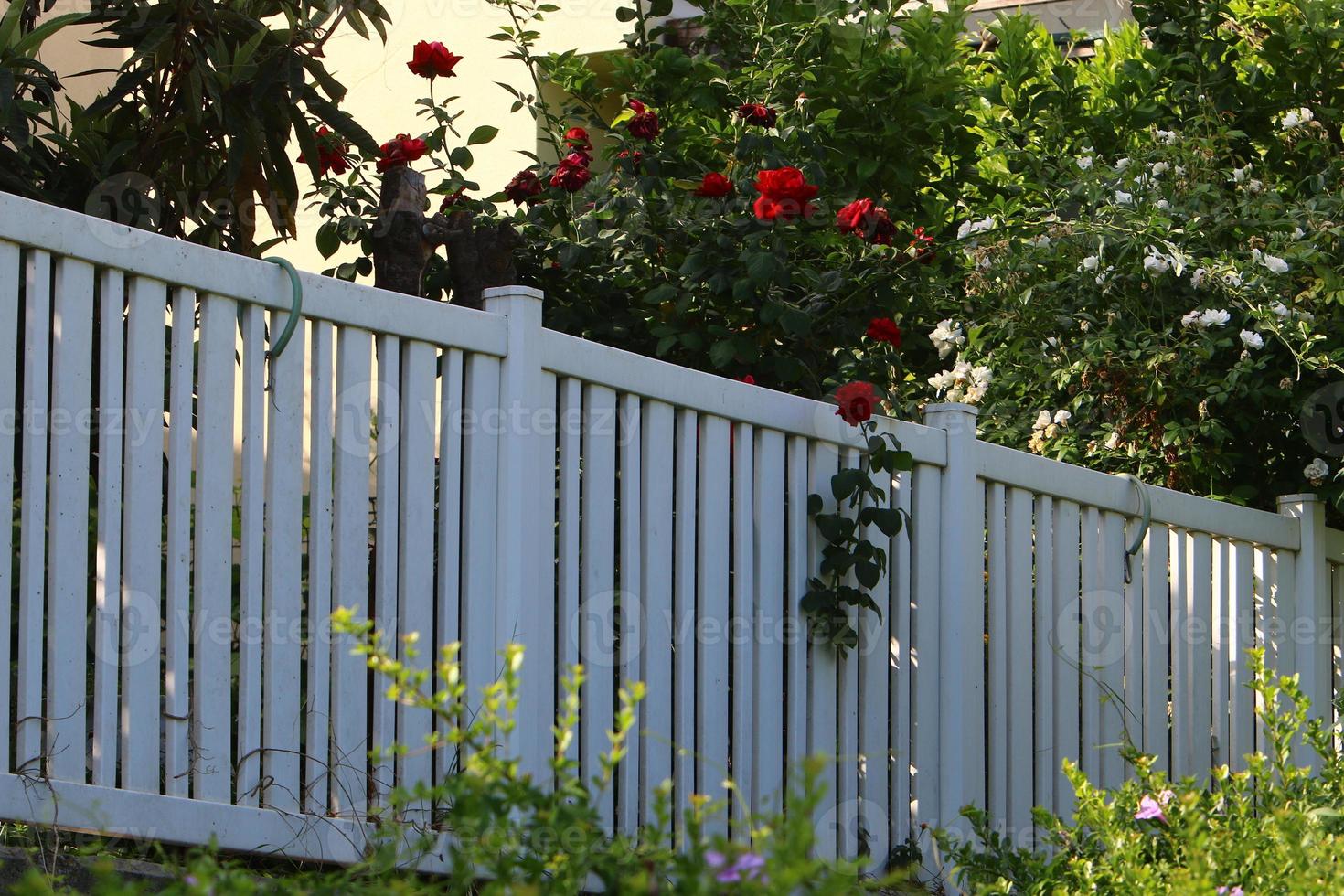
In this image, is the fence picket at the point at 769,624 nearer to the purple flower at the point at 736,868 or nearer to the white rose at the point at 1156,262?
the white rose at the point at 1156,262

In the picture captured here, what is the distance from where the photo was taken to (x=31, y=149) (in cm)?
392

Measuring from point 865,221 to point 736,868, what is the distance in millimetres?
2870

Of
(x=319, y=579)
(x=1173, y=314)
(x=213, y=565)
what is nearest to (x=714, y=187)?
(x=1173, y=314)

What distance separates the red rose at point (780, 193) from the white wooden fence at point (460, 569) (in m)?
0.72

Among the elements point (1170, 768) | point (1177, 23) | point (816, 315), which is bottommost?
point (1170, 768)

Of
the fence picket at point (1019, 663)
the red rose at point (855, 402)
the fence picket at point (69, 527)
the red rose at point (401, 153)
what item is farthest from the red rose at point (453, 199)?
the fence picket at point (69, 527)

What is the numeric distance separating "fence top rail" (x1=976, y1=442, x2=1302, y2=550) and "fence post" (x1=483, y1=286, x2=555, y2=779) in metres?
1.34

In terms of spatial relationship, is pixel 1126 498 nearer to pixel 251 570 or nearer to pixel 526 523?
pixel 526 523

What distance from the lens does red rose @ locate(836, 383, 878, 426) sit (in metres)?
3.33

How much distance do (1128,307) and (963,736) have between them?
163 centimetres

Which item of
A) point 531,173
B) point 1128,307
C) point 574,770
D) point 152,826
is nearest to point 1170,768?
point 1128,307

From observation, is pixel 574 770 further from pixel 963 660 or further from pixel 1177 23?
pixel 1177 23

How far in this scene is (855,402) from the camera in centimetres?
333

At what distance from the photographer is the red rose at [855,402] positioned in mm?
3328
